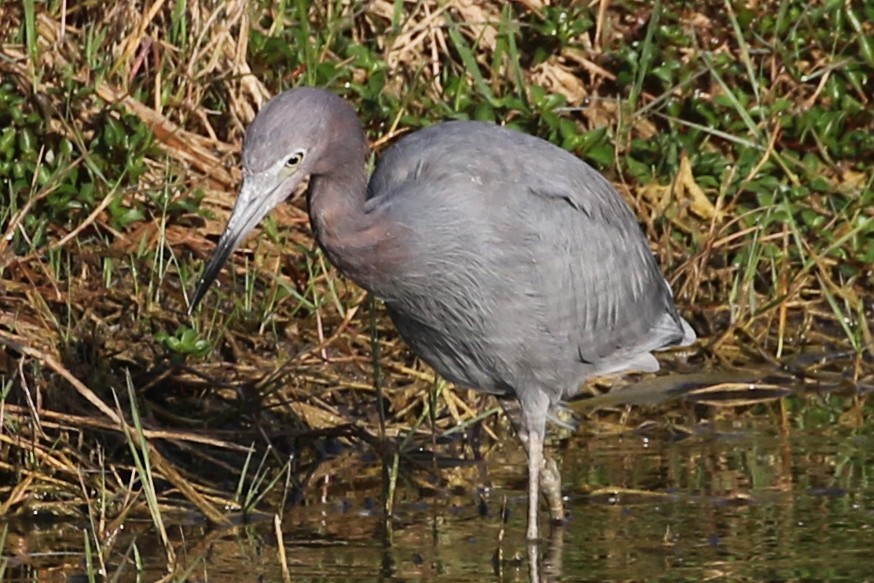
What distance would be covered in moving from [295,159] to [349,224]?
0.28 m

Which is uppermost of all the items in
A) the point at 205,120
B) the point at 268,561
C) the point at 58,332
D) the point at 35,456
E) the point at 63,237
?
the point at 205,120

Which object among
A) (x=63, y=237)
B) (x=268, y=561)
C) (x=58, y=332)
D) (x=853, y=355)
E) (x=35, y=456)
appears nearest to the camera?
(x=268, y=561)

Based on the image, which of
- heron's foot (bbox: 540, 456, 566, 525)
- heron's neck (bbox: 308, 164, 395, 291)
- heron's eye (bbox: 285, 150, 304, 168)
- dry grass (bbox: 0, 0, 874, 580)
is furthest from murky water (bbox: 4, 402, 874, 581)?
heron's eye (bbox: 285, 150, 304, 168)

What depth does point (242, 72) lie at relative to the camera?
747 cm

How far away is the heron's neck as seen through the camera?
5121 mm

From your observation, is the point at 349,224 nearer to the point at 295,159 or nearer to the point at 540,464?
the point at 295,159

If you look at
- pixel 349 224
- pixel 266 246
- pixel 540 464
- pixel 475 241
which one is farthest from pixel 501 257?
pixel 266 246

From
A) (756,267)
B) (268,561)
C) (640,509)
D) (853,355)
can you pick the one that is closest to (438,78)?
(756,267)

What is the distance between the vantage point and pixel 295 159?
4961 millimetres

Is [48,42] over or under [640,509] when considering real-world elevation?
over

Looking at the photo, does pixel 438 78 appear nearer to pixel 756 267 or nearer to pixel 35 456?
pixel 756 267

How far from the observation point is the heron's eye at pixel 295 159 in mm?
4934

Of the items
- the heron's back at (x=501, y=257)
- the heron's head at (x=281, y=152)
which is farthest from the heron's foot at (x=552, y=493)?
the heron's head at (x=281, y=152)

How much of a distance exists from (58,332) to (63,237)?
1.86ft
